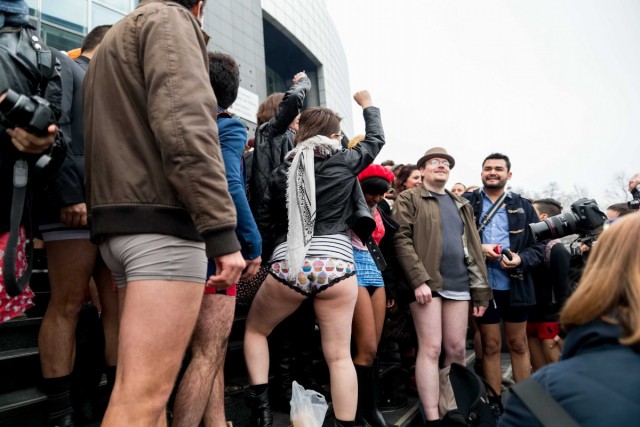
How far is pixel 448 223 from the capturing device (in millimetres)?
3752

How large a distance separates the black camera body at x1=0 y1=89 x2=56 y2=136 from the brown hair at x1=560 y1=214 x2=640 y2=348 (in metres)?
1.72

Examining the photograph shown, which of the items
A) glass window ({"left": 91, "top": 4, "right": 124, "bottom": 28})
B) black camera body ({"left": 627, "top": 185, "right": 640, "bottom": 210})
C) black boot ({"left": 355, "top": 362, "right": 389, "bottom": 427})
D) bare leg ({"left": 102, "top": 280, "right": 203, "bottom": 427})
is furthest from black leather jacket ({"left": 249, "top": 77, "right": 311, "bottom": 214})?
glass window ({"left": 91, "top": 4, "right": 124, "bottom": 28})

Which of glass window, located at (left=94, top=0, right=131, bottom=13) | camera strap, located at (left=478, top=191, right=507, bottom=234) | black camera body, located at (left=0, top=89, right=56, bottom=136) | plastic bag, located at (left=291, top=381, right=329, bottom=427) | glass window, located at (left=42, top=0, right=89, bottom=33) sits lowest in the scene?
plastic bag, located at (left=291, top=381, right=329, bottom=427)

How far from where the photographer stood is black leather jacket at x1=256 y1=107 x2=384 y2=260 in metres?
2.72

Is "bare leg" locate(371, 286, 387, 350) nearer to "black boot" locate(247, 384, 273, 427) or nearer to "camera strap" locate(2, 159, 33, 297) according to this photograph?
"black boot" locate(247, 384, 273, 427)

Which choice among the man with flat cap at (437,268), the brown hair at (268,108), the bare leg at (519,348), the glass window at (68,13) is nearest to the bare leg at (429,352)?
the man with flat cap at (437,268)

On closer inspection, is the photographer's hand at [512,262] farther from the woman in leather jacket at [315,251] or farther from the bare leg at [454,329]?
the woman in leather jacket at [315,251]

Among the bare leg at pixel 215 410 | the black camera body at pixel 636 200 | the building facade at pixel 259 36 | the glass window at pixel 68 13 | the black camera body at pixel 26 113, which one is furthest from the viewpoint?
the building facade at pixel 259 36

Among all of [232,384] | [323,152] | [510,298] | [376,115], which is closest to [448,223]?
[510,298]

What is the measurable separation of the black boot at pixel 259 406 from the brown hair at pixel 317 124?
158 cm

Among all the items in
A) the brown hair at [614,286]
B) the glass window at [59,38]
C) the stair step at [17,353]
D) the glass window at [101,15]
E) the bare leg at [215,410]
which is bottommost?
the bare leg at [215,410]

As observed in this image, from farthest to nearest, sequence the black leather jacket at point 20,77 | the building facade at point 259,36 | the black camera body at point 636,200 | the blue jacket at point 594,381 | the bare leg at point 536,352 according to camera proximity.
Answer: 1. the building facade at point 259,36
2. the bare leg at point 536,352
3. the black camera body at point 636,200
4. the black leather jacket at point 20,77
5. the blue jacket at point 594,381

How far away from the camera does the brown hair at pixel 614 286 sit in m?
1.08

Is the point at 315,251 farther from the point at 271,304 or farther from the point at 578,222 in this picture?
the point at 578,222
